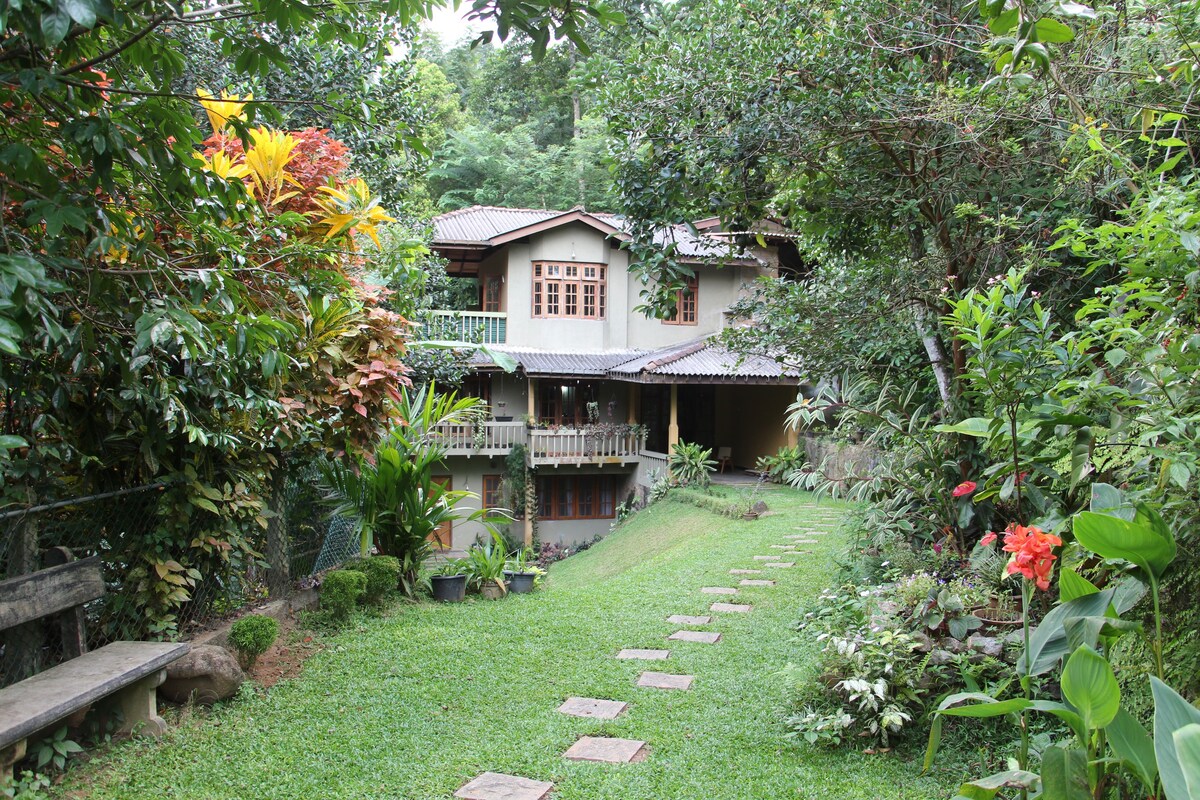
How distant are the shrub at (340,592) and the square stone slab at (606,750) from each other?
2.55m

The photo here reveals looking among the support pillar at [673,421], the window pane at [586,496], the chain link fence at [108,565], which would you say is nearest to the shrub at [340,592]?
the chain link fence at [108,565]

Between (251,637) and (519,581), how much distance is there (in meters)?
3.41

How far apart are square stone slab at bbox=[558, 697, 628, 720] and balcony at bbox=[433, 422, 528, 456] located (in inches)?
521

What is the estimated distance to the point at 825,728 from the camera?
356 centimetres

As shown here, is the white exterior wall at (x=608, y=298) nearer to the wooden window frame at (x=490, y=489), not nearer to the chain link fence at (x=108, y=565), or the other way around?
the wooden window frame at (x=490, y=489)

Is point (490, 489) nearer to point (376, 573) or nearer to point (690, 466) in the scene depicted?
point (690, 466)

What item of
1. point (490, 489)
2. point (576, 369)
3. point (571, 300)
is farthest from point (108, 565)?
point (571, 300)

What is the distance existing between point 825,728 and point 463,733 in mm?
1733

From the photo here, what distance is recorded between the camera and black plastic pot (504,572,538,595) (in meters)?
7.49

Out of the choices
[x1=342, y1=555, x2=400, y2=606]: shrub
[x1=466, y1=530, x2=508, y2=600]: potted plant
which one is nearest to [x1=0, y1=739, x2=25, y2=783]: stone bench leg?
[x1=342, y1=555, x2=400, y2=606]: shrub

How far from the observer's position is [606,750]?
360 cm

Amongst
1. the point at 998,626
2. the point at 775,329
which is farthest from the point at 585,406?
the point at 998,626

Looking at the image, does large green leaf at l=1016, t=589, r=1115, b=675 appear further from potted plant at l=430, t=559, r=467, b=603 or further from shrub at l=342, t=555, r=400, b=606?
potted plant at l=430, t=559, r=467, b=603

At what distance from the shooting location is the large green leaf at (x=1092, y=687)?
203 centimetres
